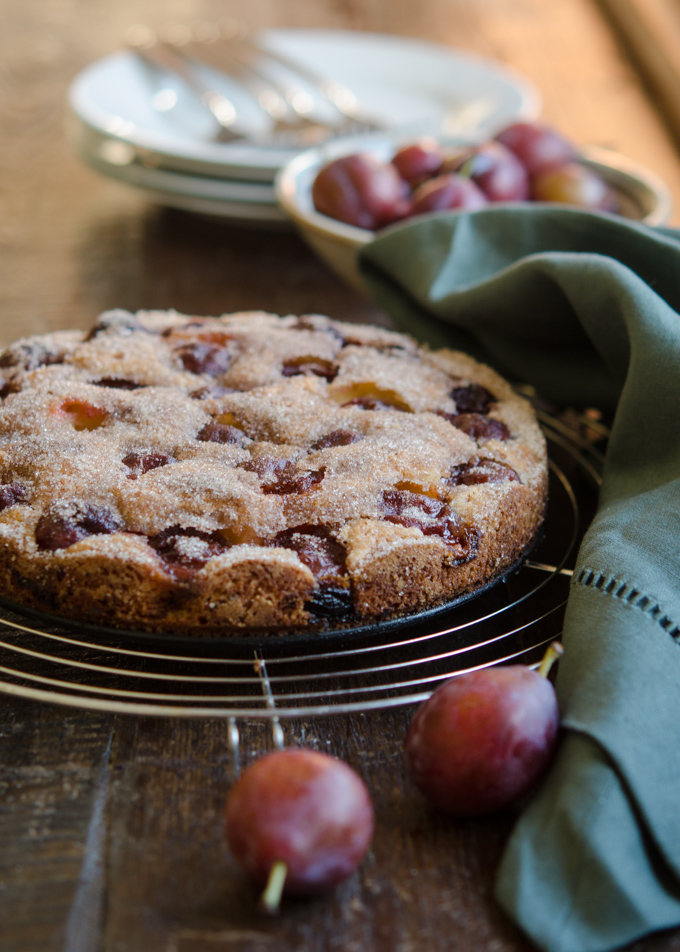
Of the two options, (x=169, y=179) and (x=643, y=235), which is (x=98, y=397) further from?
(x=169, y=179)

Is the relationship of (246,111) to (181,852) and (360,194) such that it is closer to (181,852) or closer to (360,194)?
(360,194)

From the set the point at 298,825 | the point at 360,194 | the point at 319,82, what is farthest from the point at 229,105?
the point at 298,825

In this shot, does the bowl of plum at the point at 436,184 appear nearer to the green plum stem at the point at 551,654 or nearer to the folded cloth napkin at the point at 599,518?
the folded cloth napkin at the point at 599,518

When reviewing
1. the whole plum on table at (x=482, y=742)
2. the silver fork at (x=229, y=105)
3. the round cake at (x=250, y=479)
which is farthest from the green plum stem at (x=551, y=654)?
the silver fork at (x=229, y=105)

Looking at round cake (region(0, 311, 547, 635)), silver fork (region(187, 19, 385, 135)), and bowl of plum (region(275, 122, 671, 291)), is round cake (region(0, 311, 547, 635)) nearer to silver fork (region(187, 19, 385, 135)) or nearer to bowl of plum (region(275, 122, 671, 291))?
bowl of plum (region(275, 122, 671, 291))

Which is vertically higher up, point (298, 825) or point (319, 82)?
point (298, 825)

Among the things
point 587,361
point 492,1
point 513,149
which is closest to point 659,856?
point 587,361

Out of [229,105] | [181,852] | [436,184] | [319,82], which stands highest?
[436,184]

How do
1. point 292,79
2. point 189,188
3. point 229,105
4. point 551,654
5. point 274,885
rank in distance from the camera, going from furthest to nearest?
1. point 292,79
2. point 229,105
3. point 189,188
4. point 551,654
5. point 274,885
